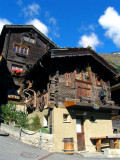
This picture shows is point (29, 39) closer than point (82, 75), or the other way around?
point (82, 75)

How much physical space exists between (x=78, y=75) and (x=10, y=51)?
10.1 m

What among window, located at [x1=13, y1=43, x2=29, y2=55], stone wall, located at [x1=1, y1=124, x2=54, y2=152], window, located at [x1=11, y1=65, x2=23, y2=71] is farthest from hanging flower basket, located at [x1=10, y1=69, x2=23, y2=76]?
stone wall, located at [x1=1, y1=124, x2=54, y2=152]

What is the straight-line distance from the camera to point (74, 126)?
34.9 ft

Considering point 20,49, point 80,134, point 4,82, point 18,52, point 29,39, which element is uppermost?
Result: point 29,39

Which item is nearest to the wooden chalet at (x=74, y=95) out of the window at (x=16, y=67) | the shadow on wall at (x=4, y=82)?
the shadow on wall at (x=4, y=82)

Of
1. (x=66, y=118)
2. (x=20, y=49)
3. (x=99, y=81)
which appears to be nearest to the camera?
(x=66, y=118)

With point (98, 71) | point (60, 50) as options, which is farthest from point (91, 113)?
point (60, 50)

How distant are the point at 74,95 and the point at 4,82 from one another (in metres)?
9.19

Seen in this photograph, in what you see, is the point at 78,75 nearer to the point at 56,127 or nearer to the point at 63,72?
the point at 63,72

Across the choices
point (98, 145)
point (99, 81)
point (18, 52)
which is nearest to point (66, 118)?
point (98, 145)

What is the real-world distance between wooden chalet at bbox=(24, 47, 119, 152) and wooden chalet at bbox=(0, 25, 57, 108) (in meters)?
4.66

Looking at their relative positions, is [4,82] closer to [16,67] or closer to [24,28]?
[16,67]

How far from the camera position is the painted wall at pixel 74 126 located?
9.73 m

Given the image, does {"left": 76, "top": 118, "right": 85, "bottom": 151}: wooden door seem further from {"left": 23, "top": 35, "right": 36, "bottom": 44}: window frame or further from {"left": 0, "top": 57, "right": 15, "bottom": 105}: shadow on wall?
{"left": 23, "top": 35, "right": 36, "bottom": 44}: window frame
